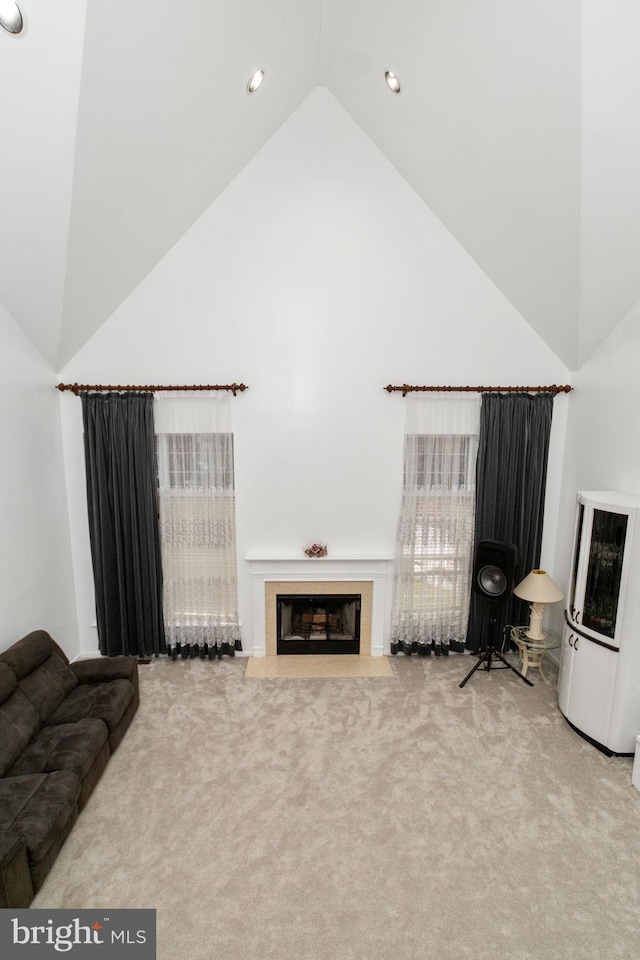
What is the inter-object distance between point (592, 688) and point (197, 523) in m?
3.31

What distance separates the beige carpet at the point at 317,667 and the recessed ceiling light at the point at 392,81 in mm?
4444

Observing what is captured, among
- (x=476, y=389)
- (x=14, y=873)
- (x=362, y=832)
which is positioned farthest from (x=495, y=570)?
(x=14, y=873)

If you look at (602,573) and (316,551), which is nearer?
(602,573)

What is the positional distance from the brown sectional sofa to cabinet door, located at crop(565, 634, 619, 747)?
3.24m

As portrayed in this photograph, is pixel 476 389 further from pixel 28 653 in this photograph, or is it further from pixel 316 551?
pixel 28 653

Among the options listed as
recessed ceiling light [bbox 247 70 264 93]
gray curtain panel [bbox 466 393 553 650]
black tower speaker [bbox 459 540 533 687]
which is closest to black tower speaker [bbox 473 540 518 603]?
black tower speaker [bbox 459 540 533 687]

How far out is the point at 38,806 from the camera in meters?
2.32

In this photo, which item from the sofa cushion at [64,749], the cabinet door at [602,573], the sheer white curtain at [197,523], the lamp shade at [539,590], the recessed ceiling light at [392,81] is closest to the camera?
the sofa cushion at [64,749]

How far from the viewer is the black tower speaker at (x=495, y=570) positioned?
150 inches

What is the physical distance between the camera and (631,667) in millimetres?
3082

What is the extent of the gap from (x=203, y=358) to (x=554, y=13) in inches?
117

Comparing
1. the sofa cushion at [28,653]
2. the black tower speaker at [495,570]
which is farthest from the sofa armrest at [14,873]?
the black tower speaker at [495,570]

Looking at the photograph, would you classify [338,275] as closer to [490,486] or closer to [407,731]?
[490,486]

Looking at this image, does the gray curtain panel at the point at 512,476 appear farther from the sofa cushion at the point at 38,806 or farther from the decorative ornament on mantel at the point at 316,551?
the sofa cushion at the point at 38,806
